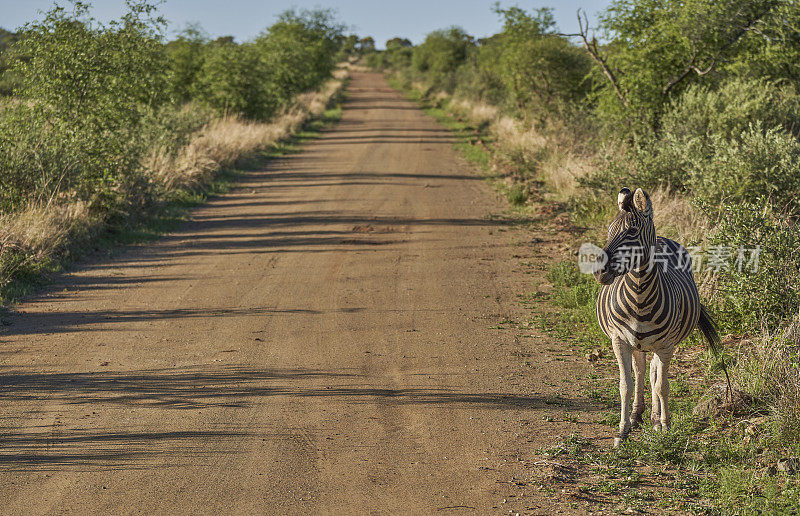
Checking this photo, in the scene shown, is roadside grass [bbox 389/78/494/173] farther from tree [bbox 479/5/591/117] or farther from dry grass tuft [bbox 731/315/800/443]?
dry grass tuft [bbox 731/315/800/443]

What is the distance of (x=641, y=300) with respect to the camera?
180 inches

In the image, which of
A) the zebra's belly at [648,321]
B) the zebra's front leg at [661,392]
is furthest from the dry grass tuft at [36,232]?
the zebra's front leg at [661,392]

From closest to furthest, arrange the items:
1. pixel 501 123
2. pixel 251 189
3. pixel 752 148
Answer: pixel 752 148 → pixel 251 189 → pixel 501 123

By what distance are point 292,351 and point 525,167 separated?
40.4 ft

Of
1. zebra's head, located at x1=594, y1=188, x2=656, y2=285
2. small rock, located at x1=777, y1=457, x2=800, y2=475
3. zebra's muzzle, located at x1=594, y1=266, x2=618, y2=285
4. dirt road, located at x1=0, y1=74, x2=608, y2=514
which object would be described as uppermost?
zebra's head, located at x1=594, y1=188, x2=656, y2=285

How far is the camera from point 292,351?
6.93 m

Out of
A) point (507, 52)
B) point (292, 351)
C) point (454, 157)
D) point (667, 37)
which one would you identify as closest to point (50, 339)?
point (292, 351)

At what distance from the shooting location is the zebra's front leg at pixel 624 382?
4734mm

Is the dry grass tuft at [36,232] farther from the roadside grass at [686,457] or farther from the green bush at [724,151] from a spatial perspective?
the green bush at [724,151]

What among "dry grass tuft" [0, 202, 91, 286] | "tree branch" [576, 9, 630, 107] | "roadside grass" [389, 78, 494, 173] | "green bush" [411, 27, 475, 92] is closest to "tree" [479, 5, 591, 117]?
"roadside grass" [389, 78, 494, 173]

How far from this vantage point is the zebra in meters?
4.32

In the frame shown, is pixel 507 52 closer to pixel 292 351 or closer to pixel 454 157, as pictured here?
pixel 454 157

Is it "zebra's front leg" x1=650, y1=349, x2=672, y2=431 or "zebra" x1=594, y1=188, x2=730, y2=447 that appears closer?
"zebra" x1=594, y1=188, x2=730, y2=447

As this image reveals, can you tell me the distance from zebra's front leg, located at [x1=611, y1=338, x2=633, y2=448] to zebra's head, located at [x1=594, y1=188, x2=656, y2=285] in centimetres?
59
